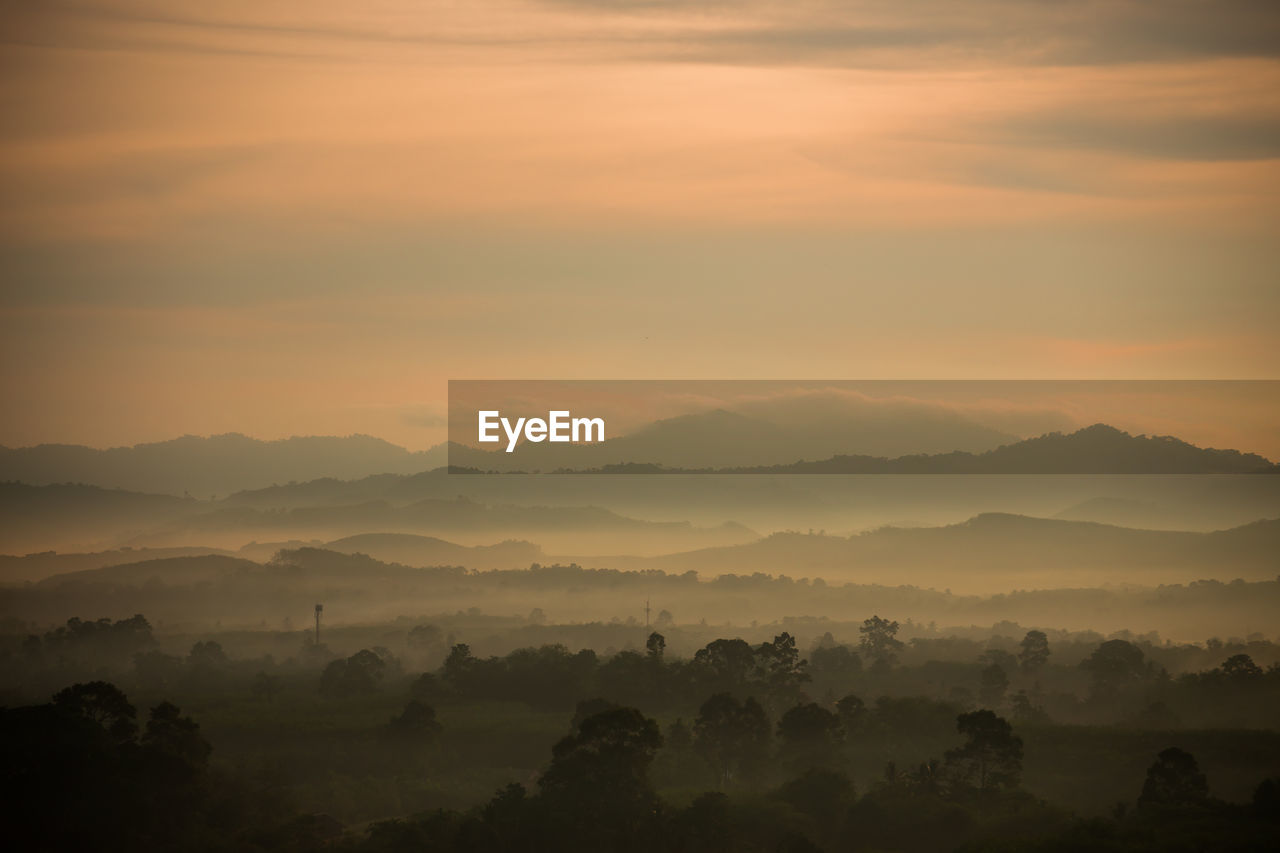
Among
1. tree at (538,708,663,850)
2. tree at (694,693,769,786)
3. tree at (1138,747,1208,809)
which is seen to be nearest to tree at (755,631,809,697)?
tree at (694,693,769,786)

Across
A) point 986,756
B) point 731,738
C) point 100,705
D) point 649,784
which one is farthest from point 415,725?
point 986,756

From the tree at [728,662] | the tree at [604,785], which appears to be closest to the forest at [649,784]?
the tree at [604,785]

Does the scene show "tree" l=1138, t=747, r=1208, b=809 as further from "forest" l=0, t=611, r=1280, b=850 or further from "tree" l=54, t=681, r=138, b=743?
"tree" l=54, t=681, r=138, b=743

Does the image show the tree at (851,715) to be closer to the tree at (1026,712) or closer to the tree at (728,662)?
the tree at (728,662)

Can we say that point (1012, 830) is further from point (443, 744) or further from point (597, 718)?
point (443, 744)

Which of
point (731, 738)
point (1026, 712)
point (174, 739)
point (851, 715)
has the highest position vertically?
point (174, 739)

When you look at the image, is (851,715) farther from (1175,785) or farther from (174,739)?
(174,739)

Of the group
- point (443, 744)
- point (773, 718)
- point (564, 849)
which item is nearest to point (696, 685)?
point (773, 718)
